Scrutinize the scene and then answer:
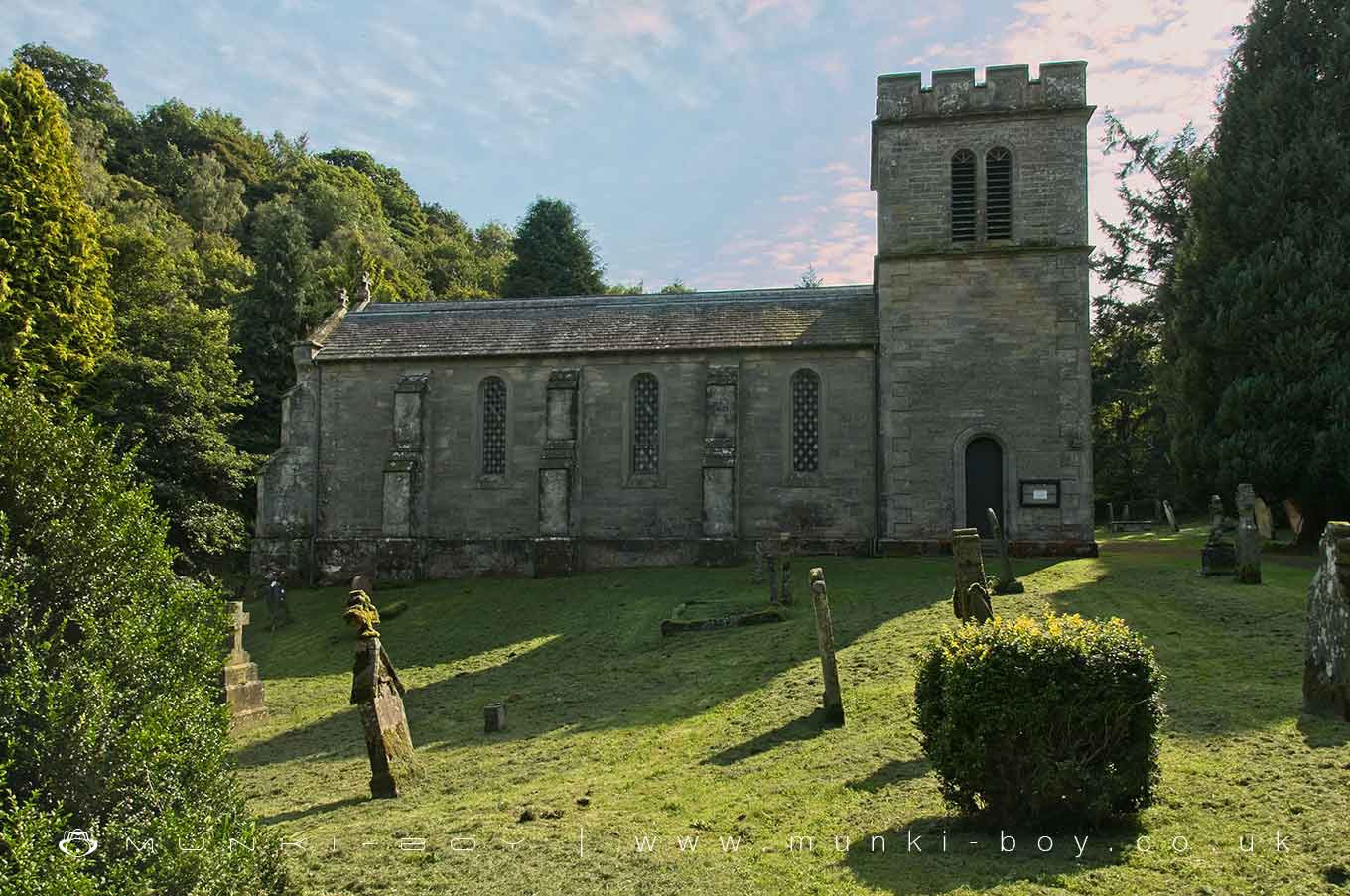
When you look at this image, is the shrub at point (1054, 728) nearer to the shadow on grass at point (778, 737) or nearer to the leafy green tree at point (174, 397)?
the shadow on grass at point (778, 737)

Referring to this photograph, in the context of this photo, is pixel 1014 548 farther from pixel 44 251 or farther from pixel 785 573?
pixel 44 251

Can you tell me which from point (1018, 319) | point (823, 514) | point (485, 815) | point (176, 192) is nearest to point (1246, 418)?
point (1018, 319)

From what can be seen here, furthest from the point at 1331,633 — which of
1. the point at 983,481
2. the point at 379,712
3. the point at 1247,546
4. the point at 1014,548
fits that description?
the point at 983,481

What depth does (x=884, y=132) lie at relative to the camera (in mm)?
26375

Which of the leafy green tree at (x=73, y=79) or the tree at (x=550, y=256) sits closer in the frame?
the tree at (x=550, y=256)

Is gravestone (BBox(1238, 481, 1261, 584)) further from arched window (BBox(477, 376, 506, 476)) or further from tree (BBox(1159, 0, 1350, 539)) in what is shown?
arched window (BBox(477, 376, 506, 476))

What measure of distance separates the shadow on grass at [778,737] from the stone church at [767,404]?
48.0 ft

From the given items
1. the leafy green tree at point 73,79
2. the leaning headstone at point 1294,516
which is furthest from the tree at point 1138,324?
the leafy green tree at point 73,79

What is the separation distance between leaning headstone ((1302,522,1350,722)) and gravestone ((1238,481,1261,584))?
9.44m

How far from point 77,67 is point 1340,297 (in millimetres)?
85113

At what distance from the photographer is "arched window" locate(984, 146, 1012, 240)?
25.9m

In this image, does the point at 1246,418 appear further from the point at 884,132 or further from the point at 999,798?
the point at 999,798

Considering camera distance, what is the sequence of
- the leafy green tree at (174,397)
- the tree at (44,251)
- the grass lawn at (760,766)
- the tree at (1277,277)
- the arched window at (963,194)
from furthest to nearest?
the leafy green tree at (174,397)
the arched window at (963,194)
the tree at (44,251)
the tree at (1277,277)
the grass lawn at (760,766)

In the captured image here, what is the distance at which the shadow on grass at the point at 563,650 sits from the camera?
13.7 m
